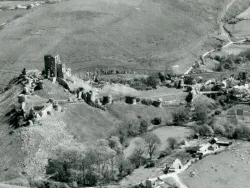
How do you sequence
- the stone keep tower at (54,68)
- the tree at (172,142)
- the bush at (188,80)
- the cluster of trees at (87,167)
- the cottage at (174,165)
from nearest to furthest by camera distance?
the cottage at (174,165) → the cluster of trees at (87,167) → the tree at (172,142) → the stone keep tower at (54,68) → the bush at (188,80)

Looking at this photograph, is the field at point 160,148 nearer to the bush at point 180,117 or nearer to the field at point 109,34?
the bush at point 180,117

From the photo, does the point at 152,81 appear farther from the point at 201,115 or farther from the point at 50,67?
the point at 50,67

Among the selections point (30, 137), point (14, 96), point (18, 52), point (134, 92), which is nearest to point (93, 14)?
point (18, 52)

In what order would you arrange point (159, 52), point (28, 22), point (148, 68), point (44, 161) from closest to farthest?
point (44, 161) < point (148, 68) < point (159, 52) < point (28, 22)

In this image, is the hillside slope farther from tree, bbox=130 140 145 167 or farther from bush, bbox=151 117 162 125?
bush, bbox=151 117 162 125

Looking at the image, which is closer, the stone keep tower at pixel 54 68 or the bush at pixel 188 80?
A: the stone keep tower at pixel 54 68

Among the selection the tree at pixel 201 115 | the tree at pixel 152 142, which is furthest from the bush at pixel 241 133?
the tree at pixel 201 115

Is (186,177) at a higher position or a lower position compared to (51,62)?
lower

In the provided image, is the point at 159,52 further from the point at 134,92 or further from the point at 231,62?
the point at 134,92
